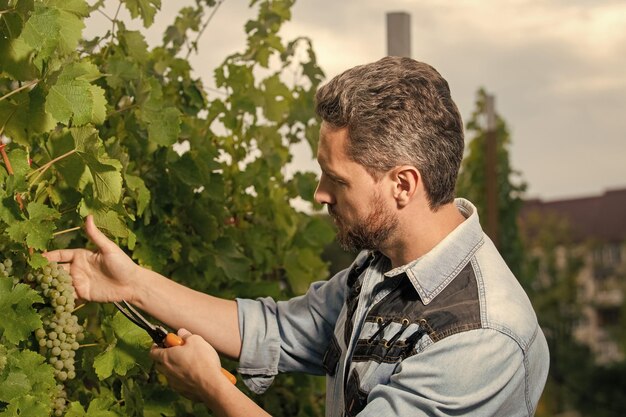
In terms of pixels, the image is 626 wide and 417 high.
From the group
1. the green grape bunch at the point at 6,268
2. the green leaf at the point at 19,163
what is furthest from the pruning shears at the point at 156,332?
the green leaf at the point at 19,163

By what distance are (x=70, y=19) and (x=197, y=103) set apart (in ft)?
3.74

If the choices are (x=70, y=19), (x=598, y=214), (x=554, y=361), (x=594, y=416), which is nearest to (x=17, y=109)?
Result: (x=70, y=19)

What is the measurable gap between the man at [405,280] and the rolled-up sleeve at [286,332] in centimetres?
31

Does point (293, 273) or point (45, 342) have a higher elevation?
point (45, 342)

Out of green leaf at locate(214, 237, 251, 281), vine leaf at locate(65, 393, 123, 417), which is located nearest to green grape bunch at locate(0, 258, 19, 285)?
vine leaf at locate(65, 393, 123, 417)

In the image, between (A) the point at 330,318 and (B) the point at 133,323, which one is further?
(A) the point at 330,318

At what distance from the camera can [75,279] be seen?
3.09 meters

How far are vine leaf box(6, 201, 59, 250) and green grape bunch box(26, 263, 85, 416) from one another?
16cm

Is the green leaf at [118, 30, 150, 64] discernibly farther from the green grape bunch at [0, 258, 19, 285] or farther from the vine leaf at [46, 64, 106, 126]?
the green grape bunch at [0, 258, 19, 285]

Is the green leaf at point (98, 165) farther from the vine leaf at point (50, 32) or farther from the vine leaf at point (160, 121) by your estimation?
the vine leaf at point (160, 121)

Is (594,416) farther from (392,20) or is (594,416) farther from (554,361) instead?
(392,20)

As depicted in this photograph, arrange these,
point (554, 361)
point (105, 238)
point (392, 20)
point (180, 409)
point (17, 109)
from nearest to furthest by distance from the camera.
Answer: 1. point (17, 109)
2. point (105, 238)
3. point (180, 409)
4. point (392, 20)
5. point (554, 361)

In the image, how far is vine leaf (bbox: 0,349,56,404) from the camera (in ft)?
8.84

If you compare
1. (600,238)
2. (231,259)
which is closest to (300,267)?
(231,259)
